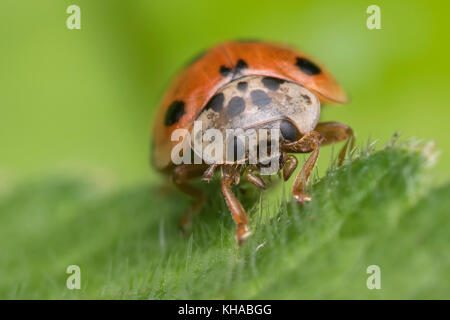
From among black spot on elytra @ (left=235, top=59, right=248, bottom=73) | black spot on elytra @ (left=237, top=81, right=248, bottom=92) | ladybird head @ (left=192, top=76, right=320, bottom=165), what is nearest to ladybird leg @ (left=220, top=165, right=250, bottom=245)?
ladybird head @ (left=192, top=76, right=320, bottom=165)

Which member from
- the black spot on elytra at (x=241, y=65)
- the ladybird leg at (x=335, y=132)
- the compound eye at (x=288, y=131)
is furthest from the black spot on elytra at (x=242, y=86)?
the ladybird leg at (x=335, y=132)

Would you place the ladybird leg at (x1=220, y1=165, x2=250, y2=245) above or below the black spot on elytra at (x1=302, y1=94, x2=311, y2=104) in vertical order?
below

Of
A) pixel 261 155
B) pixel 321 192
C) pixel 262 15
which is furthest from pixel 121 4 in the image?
pixel 321 192

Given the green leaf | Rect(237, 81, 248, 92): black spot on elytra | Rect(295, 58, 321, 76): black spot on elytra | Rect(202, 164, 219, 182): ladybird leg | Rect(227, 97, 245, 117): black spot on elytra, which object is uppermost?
Rect(295, 58, 321, 76): black spot on elytra

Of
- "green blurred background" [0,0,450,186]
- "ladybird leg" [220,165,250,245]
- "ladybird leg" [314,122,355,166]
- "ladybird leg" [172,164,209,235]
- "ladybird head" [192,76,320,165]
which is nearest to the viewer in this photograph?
"ladybird leg" [220,165,250,245]

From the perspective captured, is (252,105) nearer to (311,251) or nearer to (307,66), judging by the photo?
(307,66)

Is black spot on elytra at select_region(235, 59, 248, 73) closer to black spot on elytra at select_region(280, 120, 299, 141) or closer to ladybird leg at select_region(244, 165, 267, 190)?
black spot on elytra at select_region(280, 120, 299, 141)

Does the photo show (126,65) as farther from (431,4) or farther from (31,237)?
(431,4)
